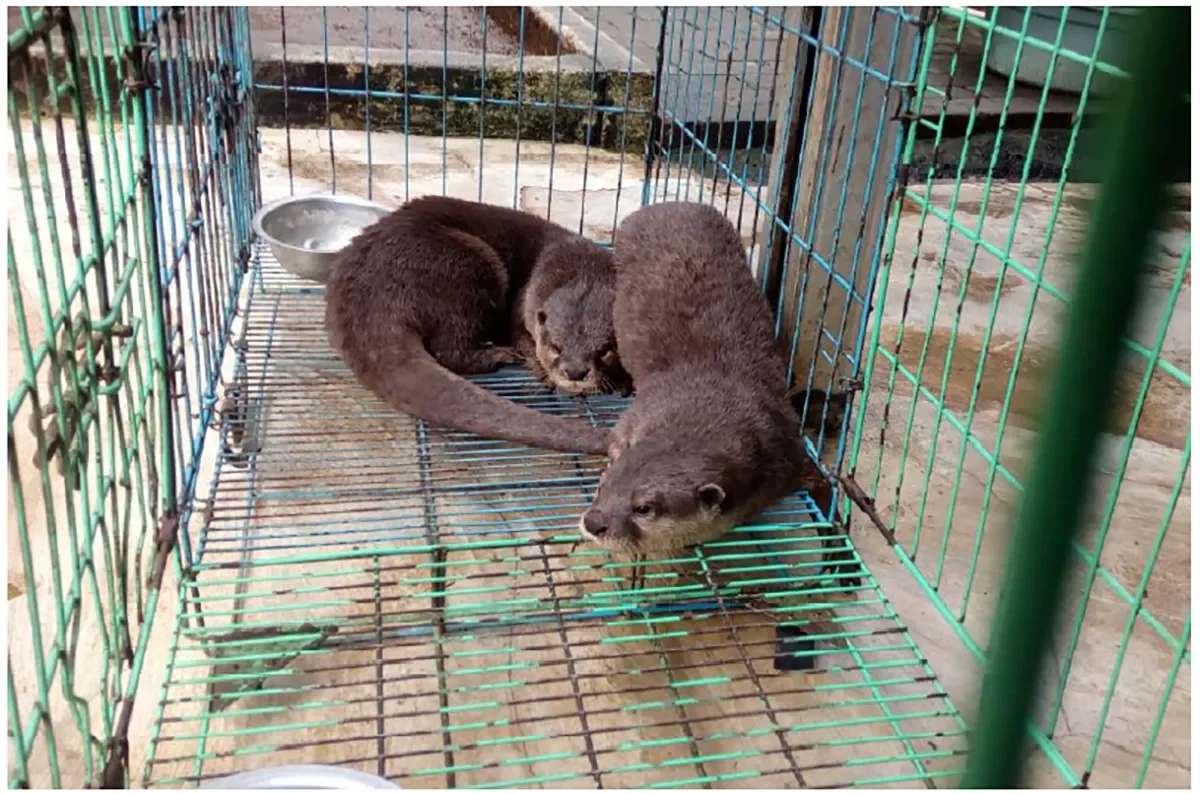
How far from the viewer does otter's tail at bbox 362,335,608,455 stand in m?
2.92

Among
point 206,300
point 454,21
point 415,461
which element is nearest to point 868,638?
point 415,461

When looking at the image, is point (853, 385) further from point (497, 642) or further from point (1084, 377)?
point (1084, 377)

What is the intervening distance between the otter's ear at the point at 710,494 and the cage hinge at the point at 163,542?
122cm

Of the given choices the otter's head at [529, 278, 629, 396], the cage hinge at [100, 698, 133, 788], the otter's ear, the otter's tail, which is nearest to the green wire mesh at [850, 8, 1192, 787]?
the otter's ear

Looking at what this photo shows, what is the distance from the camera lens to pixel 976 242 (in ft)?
6.90

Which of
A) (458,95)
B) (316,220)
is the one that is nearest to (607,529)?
(316,220)

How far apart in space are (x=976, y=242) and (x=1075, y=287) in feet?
5.71

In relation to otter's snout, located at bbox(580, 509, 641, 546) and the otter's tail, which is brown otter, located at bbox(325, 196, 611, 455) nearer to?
the otter's tail

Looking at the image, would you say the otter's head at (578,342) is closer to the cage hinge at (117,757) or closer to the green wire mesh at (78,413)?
the green wire mesh at (78,413)

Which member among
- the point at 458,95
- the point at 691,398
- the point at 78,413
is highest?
the point at 78,413

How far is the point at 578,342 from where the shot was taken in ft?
11.4

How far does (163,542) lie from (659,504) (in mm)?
1140

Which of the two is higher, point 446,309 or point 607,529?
point 446,309

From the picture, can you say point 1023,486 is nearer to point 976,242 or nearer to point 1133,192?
point 1133,192
